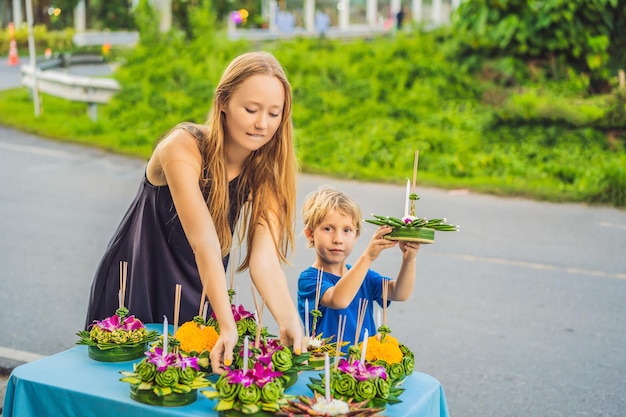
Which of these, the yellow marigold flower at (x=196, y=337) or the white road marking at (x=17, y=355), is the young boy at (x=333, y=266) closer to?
the yellow marigold flower at (x=196, y=337)

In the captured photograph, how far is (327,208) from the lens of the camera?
388 centimetres

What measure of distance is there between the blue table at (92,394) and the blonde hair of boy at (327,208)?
963 millimetres

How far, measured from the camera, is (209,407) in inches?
107

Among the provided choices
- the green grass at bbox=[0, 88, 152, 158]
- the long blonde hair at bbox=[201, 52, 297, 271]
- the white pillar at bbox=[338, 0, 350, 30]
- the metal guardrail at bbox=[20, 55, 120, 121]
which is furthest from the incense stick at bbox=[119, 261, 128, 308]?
the white pillar at bbox=[338, 0, 350, 30]

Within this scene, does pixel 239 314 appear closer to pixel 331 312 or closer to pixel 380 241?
pixel 380 241

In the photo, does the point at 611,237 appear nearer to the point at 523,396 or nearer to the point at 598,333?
the point at 598,333

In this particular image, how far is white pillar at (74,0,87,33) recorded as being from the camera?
3841 centimetres

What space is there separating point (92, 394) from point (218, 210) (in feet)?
3.01

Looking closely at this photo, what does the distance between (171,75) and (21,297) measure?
30.0 feet

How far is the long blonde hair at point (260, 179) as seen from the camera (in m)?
3.34

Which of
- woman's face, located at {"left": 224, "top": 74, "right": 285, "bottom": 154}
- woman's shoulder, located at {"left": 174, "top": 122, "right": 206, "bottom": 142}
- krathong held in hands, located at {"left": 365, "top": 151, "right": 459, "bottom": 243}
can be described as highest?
woman's face, located at {"left": 224, "top": 74, "right": 285, "bottom": 154}

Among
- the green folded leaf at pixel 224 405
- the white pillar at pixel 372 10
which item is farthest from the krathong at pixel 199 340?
the white pillar at pixel 372 10

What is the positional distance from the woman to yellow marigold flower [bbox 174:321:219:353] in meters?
0.07

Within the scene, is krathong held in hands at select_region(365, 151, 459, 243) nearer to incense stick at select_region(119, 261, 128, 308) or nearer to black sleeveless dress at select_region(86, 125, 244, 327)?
black sleeveless dress at select_region(86, 125, 244, 327)
